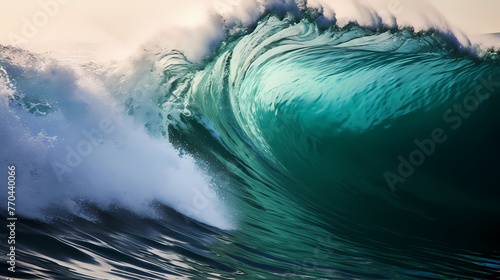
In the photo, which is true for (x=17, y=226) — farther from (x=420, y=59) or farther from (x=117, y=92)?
(x=420, y=59)

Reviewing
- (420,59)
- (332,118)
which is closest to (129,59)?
(332,118)

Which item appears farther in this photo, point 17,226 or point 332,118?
point 332,118

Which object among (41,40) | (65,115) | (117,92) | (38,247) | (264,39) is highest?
(264,39)

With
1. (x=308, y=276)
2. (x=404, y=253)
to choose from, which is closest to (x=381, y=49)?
(x=404, y=253)

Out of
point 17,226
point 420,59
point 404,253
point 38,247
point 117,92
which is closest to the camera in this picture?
point 38,247

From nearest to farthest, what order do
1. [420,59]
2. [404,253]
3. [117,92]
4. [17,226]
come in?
[17,226] → [404,253] → [117,92] → [420,59]

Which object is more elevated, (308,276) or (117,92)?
(117,92)
